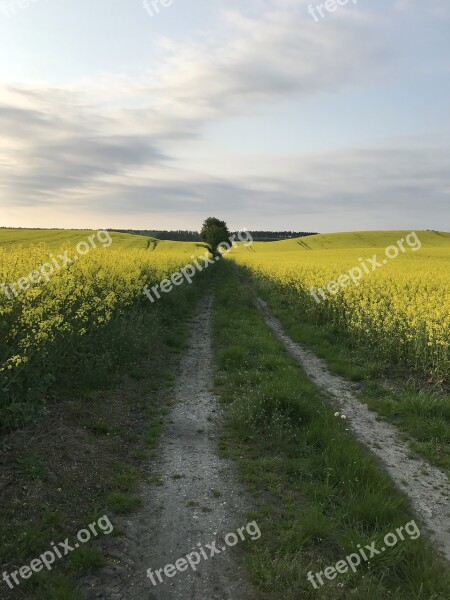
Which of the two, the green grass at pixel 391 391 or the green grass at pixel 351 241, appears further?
the green grass at pixel 351 241

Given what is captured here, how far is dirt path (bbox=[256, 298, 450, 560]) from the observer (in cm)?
474

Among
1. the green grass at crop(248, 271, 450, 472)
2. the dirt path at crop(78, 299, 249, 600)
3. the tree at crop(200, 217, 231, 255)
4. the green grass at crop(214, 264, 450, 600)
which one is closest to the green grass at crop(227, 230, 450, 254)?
the tree at crop(200, 217, 231, 255)

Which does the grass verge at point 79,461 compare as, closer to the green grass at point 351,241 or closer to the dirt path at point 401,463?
the dirt path at point 401,463

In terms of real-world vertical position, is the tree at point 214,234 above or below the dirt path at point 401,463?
above

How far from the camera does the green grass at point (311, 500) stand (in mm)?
3627

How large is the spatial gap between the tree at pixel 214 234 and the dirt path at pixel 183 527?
74.5 metres

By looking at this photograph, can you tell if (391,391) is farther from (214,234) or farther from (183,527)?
(214,234)

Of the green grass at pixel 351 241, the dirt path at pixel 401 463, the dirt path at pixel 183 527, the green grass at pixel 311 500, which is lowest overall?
the dirt path at pixel 401 463

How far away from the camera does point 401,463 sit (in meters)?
5.97

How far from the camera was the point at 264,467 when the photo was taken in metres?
5.55

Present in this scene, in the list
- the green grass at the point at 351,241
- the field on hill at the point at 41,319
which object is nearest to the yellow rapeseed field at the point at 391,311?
the field on hill at the point at 41,319

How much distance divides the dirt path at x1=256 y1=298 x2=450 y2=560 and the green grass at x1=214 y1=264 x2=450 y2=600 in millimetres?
284

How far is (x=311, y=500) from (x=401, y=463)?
6.37ft

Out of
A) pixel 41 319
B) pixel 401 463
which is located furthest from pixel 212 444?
pixel 41 319
